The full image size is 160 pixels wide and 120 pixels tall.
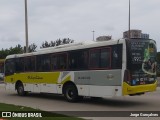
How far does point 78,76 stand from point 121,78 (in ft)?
9.59

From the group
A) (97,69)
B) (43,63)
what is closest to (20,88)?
(43,63)

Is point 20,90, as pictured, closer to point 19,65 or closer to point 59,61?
point 19,65

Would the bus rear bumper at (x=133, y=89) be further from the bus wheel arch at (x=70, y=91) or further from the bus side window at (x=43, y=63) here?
the bus side window at (x=43, y=63)

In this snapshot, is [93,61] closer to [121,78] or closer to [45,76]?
[121,78]

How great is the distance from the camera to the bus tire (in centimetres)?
1771

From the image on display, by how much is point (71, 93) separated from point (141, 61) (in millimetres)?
4070

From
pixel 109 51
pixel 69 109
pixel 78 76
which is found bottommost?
pixel 69 109

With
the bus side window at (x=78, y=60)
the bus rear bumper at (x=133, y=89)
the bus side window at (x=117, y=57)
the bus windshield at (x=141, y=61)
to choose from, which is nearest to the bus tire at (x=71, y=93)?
the bus side window at (x=78, y=60)

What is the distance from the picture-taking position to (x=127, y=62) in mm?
15156

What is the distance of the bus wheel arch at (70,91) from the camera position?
17727 mm

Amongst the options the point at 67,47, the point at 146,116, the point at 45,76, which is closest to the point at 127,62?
the point at 146,116

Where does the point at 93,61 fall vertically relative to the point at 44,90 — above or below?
above

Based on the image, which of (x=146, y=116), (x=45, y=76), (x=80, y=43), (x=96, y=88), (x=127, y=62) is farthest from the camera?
(x=45, y=76)

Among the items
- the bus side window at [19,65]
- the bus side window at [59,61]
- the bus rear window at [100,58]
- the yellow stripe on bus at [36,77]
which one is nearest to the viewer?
the bus rear window at [100,58]
